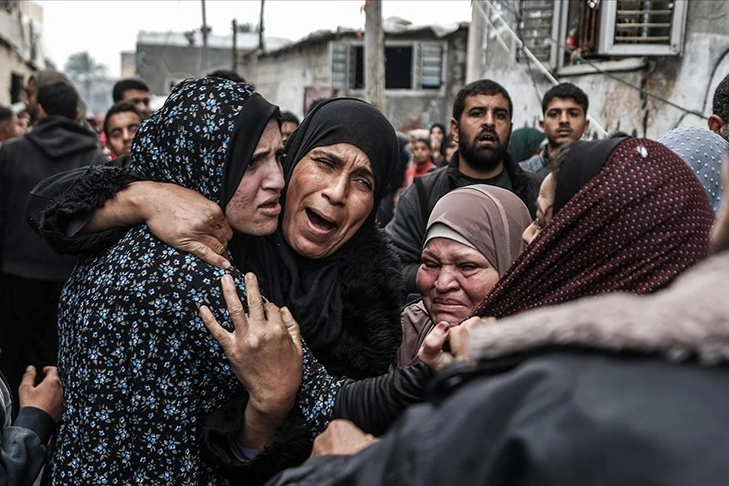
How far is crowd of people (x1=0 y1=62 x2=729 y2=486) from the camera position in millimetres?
881

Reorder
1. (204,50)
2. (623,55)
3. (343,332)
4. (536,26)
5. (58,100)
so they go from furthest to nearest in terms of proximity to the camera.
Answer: (204,50)
(536,26)
(623,55)
(58,100)
(343,332)

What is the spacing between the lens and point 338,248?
2.58m

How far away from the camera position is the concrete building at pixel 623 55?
351 inches

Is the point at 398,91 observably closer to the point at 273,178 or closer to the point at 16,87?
the point at 16,87

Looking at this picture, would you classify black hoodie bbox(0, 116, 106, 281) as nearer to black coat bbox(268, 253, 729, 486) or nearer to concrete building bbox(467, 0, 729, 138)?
black coat bbox(268, 253, 729, 486)

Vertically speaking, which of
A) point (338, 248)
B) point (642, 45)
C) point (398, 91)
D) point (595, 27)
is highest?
point (595, 27)

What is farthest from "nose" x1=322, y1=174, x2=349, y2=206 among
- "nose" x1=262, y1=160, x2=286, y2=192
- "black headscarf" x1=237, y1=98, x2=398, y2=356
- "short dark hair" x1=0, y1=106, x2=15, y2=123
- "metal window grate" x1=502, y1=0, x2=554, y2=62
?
"metal window grate" x1=502, y1=0, x2=554, y2=62

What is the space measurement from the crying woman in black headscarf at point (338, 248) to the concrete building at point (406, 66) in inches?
668

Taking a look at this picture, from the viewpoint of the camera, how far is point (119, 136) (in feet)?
19.1

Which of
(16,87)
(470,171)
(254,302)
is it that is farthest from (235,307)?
(16,87)

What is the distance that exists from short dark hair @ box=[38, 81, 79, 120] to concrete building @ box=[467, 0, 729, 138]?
613cm

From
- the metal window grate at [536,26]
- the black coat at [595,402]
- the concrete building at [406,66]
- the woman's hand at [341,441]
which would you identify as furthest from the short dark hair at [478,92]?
the concrete building at [406,66]

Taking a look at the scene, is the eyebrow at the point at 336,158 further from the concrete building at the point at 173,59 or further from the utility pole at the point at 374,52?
the concrete building at the point at 173,59

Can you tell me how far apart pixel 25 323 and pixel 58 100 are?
1.34 meters
